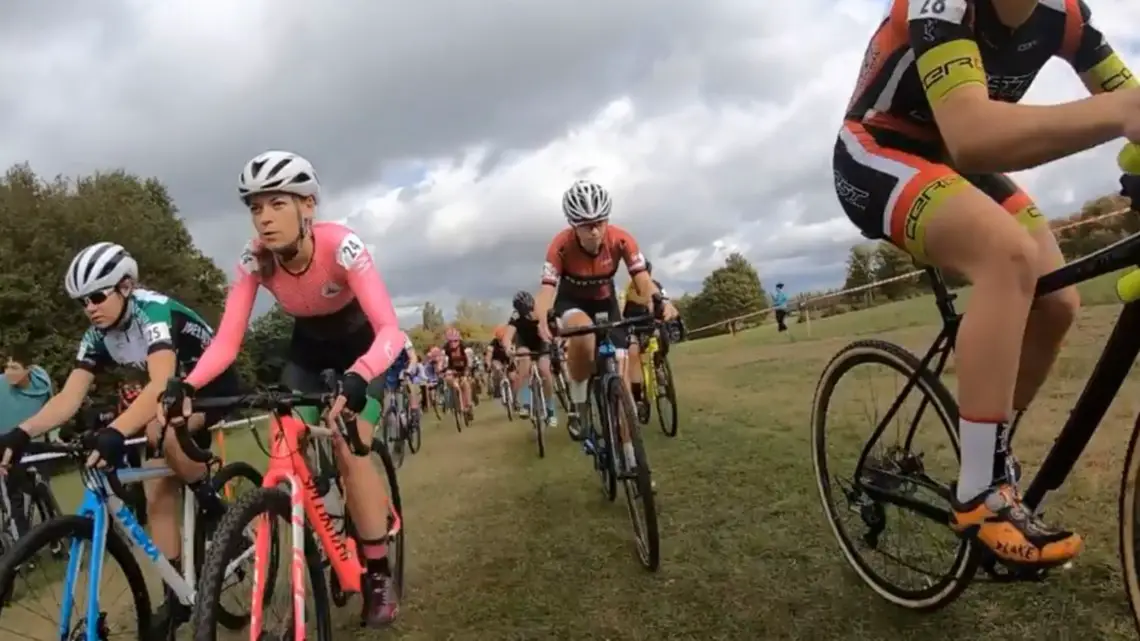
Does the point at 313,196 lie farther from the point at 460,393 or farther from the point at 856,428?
the point at 460,393

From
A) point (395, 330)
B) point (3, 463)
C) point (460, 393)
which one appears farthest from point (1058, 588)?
point (460, 393)

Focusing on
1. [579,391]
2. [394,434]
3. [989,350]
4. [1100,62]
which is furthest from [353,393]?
[394,434]

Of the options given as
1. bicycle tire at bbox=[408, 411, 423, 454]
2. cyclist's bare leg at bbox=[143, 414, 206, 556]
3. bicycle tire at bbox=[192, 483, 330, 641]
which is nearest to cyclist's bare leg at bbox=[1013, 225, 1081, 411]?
bicycle tire at bbox=[192, 483, 330, 641]

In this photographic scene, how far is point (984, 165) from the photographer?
85.0 inches

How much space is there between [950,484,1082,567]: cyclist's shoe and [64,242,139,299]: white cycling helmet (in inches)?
152

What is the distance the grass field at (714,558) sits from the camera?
10.6 feet

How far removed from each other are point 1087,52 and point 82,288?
4.52 meters

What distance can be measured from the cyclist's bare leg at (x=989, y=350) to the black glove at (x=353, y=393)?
204cm

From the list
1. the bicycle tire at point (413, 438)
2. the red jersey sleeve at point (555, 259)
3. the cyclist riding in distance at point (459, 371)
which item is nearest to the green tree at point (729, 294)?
the cyclist riding in distance at point (459, 371)

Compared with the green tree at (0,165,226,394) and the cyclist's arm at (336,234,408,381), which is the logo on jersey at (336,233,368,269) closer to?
the cyclist's arm at (336,234,408,381)

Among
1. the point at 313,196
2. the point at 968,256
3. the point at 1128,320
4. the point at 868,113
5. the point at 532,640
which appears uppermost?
the point at 313,196

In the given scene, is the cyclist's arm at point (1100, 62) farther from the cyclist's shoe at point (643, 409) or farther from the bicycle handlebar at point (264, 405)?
the cyclist's shoe at point (643, 409)

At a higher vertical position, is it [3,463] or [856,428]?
[3,463]

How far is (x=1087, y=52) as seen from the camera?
2.76 meters
